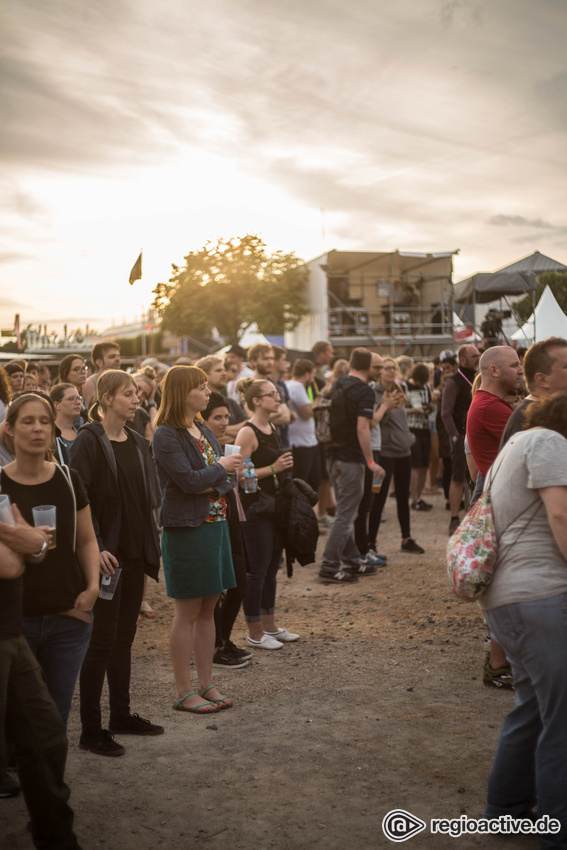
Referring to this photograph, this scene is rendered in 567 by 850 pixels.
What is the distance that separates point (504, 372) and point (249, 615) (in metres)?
2.54

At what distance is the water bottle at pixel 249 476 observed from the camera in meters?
5.48

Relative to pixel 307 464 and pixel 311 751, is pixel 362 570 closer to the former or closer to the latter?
pixel 307 464

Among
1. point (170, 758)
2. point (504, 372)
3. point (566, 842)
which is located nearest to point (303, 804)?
point (170, 758)

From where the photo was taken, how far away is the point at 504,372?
196 inches

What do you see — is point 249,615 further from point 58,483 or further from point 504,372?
point 58,483

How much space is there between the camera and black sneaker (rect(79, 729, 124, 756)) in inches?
161

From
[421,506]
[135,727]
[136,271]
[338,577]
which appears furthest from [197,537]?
[421,506]

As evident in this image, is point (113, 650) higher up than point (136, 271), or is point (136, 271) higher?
point (136, 271)

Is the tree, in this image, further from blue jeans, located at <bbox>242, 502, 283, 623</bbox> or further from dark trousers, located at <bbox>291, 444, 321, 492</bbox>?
blue jeans, located at <bbox>242, 502, 283, 623</bbox>

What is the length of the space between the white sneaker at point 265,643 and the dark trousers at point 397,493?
9.71ft

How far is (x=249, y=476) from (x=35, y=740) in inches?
112

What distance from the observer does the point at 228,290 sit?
40.4m

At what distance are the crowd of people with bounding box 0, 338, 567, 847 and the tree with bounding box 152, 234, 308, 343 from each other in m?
29.2

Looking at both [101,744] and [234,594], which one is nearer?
[101,744]
